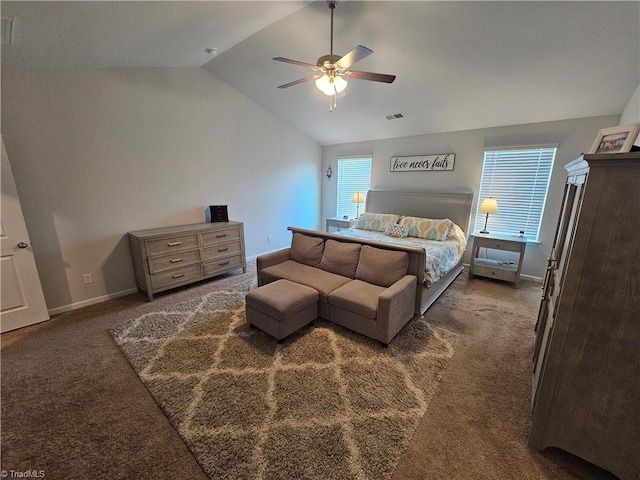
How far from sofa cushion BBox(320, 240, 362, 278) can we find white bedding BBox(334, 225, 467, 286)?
69 cm

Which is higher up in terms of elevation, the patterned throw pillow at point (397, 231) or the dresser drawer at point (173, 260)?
the patterned throw pillow at point (397, 231)

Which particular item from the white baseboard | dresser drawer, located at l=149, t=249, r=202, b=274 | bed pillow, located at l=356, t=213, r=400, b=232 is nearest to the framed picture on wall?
bed pillow, located at l=356, t=213, r=400, b=232

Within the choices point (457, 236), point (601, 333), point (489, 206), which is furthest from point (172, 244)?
point (489, 206)

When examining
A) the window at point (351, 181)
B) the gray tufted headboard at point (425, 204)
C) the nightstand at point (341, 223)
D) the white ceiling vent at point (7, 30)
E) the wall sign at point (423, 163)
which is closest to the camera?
the white ceiling vent at point (7, 30)

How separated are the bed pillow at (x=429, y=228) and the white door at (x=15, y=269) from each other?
4624mm

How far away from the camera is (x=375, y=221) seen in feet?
14.9

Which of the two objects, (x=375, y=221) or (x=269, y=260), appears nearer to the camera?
(x=269, y=260)

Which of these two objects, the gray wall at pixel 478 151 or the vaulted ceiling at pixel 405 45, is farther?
the gray wall at pixel 478 151

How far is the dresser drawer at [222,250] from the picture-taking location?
379 centimetres

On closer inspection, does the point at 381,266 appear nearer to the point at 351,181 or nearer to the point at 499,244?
the point at 499,244

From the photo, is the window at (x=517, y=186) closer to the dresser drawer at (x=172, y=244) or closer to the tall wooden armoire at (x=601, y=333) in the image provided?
the tall wooden armoire at (x=601, y=333)

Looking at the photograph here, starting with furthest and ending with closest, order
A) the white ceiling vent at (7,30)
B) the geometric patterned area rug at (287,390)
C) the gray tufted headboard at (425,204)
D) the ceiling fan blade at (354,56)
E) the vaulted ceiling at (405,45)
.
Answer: the gray tufted headboard at (425,204) < the vaulted ceiling at (405,45) < the ceiling fan blade at (354,56) < the white ceiling vent at (7,30) < the geometric patterned area rug at (287,390)

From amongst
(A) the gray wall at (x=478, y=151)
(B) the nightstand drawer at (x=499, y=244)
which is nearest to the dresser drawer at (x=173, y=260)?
(A) the gray wall at (x=478, y=151)

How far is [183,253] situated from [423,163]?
417 cm
